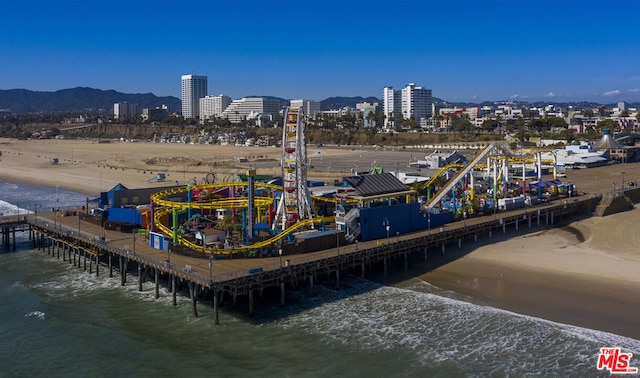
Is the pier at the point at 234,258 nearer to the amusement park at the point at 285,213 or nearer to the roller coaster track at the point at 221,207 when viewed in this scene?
the roller coaster track at the point at 221,207

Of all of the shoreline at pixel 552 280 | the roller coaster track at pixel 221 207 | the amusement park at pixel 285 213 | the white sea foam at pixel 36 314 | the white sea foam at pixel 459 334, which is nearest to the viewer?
the white sea foam at pixel 459 334

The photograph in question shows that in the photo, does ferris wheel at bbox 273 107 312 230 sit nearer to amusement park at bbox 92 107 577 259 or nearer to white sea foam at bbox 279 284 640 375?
amusement park at bbox 92 107 577 259

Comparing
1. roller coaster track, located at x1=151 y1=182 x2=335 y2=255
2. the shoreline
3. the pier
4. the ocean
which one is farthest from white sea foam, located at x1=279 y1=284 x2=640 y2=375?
roller coaster track, located at x1=151 y1=182 x2=335 y2=255

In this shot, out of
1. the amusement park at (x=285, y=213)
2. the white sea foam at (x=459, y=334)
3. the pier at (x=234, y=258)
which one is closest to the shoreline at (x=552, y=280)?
the white sea foam at (x=459, y=334)

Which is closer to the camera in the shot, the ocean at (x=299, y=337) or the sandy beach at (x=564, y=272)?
the ocean at (x=299, y=337)

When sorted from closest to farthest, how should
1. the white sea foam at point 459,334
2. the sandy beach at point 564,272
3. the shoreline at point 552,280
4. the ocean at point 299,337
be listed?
the ocean at point 299,337
the white sea foam at point 459,334
the shoreline at point 552,280
the sandy beach at point 564,272

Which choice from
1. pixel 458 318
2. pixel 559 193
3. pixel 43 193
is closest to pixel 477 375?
pixel 458 318
